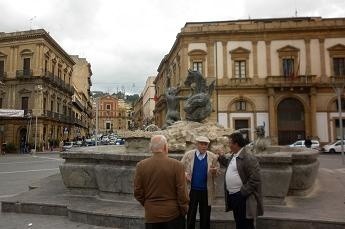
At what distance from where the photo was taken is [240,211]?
14.7 feet

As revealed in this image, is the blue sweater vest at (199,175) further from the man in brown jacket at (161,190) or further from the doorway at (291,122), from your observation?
the doorway at (291,122)

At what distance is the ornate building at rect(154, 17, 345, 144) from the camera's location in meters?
38.7

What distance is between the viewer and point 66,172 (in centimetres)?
769

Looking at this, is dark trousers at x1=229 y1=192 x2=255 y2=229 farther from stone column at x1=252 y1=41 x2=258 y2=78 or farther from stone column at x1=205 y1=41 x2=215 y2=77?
stone column at x1=252 y1=41 x2=258 y2=78

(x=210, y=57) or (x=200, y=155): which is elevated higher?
(x=210, y=57)

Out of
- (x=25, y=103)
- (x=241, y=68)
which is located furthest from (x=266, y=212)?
(x=25, y=103)

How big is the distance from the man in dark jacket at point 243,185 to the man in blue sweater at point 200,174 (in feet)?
1.18

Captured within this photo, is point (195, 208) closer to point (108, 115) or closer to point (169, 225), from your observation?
point (169, 225)

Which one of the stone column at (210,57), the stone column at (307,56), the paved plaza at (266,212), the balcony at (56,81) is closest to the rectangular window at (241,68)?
the stone column at (210,57)

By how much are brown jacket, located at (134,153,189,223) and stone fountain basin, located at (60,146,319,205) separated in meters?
2.75

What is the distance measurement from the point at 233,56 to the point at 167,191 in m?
37.6

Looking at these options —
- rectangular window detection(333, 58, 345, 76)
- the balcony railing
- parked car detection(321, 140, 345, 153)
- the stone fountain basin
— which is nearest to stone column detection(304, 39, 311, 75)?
the balcony railing

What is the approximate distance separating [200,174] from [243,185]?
71 cm

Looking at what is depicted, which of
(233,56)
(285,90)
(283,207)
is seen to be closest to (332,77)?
(285,90)
